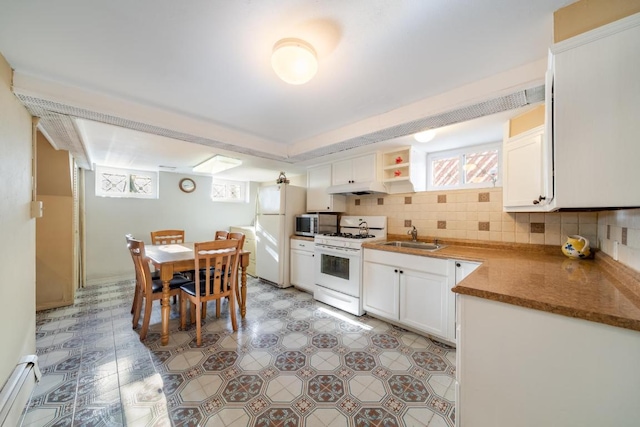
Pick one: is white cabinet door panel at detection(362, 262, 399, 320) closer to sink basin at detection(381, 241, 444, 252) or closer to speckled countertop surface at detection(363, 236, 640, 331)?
sink basin at detection(381, 241, 444, 252)

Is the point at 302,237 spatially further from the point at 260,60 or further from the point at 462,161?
the point at 260,60

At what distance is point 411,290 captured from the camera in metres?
2.33

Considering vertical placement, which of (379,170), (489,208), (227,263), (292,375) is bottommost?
(292,375)

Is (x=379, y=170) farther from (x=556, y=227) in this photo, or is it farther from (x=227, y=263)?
(x=227, y=263)

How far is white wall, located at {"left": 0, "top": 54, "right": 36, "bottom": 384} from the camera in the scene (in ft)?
4.39

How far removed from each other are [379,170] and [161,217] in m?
4.24

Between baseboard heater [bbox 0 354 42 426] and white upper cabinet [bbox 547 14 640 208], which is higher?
white upper cabinet [bbox 547 14 640 208]

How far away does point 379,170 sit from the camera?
301 centimetres

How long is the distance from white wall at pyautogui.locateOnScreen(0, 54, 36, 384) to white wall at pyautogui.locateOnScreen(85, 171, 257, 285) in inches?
99.5

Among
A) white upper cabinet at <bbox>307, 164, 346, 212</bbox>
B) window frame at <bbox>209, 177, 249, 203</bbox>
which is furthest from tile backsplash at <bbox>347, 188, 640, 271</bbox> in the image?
window frame at <bbox>209, 177, 249, 203</bbox>

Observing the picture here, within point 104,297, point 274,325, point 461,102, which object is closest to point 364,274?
point 274,325

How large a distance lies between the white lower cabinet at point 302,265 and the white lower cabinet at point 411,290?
100 cm

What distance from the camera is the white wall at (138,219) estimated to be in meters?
3.88

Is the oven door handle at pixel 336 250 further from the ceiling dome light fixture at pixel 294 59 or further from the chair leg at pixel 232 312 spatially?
the ceiling dome light fixture at pixel 294 59
